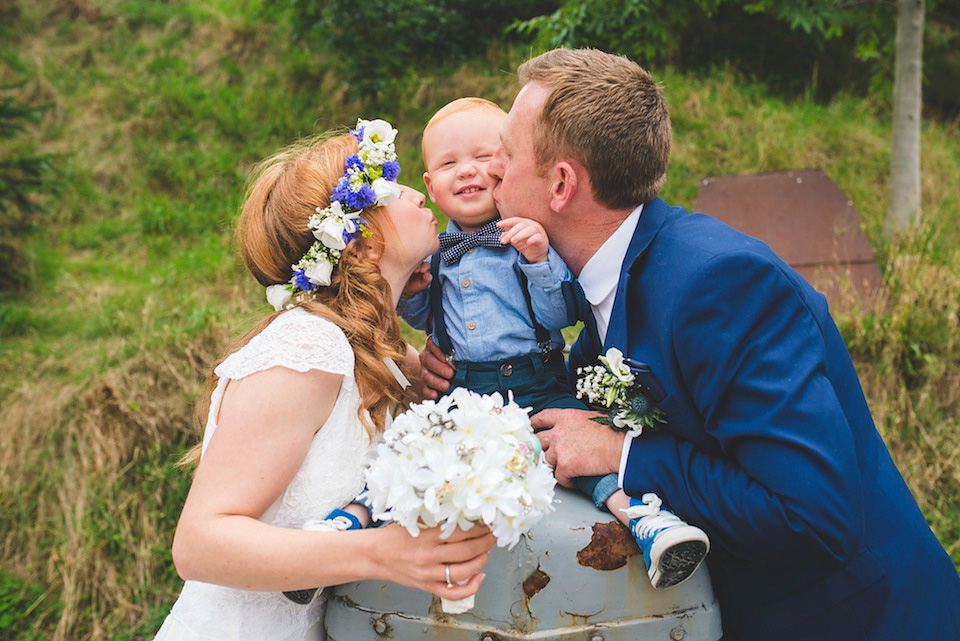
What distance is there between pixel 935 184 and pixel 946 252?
142 centimetres

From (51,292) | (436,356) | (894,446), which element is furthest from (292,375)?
(51,292)

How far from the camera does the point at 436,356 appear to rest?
2.89 meters

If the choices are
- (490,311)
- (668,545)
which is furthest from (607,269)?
(668,545)

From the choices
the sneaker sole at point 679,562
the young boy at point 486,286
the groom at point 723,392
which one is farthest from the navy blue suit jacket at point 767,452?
the young boy at point 486,286

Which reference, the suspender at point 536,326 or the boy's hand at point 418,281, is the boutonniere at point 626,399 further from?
the boy's hand at point 418,281

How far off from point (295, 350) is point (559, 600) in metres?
0.89

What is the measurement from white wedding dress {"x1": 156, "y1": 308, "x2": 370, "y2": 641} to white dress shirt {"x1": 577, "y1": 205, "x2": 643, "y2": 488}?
752 millimetres

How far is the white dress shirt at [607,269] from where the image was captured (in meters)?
2.40

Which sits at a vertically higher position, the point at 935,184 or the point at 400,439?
the point at 400,439

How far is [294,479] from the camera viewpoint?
2129mm

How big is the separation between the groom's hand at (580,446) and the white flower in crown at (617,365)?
0.56 ft

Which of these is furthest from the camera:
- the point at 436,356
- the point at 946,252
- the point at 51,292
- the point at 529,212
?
the point at 51,292

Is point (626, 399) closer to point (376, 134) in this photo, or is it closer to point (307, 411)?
point (307, 411)

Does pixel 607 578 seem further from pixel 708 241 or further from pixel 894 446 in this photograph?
pixel 894 446
